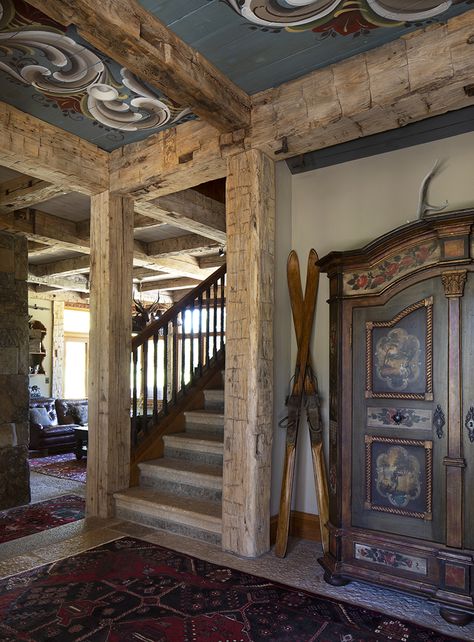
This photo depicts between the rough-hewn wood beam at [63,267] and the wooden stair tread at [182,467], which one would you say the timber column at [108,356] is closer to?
the wooden stair tread at [182,467]

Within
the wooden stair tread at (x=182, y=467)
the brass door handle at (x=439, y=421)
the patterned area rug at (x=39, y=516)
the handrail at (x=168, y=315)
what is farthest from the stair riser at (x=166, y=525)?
the brass door handle at (x=439, y=421)

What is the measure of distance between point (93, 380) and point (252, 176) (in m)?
2.08

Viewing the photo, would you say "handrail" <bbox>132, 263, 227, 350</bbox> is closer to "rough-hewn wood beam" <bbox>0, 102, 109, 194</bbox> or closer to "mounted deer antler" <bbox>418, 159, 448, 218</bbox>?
"rough-hewn wood beam" <bbox>0, 102, 109, 194</bbox>

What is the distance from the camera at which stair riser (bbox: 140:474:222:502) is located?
11.7 feet

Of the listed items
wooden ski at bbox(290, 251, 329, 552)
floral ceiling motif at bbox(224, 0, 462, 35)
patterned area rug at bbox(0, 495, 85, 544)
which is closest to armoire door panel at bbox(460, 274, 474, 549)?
wooden ski at bbox(290, 251, 329, 552)

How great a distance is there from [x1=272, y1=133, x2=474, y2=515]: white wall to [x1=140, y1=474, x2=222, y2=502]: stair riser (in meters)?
0.58

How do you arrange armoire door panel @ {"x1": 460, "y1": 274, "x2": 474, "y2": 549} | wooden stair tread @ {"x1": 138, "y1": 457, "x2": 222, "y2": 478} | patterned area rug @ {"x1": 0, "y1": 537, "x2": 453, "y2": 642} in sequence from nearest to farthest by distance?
patterned area rug @ {"x1": 0, "y1": 537, "x2": 453, "y2": 642}
armoire door panel @ {"x1": 460, "y1": 274, "x2": 474, "y2": 549}
wooden stair tread @ {"x1": 138, "y1": 457, "x2": 222, "y2": 478}

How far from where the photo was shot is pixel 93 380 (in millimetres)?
3846

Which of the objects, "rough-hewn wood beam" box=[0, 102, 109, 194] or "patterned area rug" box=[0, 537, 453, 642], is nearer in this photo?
"patterned area rug" box=[0, 537, 453, 642]

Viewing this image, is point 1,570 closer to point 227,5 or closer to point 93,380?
point 93,380

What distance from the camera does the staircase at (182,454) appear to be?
341 cm

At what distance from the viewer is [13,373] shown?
4469 millimetres

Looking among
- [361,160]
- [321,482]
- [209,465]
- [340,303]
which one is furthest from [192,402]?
[361,160]

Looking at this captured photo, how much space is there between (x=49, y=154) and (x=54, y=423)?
568 centimetres
